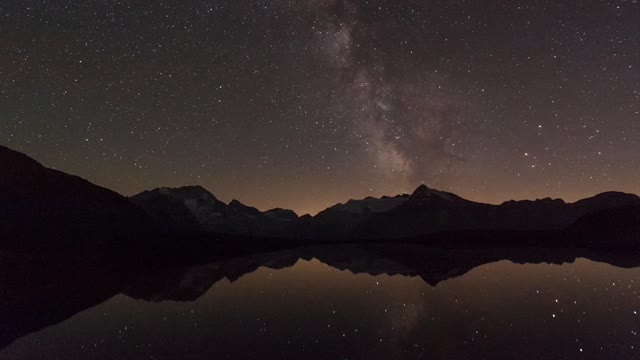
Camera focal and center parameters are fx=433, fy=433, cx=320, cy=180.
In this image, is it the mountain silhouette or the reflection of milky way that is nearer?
the reflection of milky way

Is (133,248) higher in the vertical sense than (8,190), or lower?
lower

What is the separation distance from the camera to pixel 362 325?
22.2m

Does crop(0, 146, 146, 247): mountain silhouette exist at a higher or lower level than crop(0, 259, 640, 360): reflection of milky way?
higher

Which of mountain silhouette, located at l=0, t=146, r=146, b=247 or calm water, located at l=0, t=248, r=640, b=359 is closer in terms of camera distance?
calm water, located at l=0, t=248, r=640, b=359

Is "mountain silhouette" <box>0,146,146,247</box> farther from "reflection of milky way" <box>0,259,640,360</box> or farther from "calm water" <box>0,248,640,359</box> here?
"reflection of milky way" <box>0,259,640,360</box>

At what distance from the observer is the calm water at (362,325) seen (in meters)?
17.0

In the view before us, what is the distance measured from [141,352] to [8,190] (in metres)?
172

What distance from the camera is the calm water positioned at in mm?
17031

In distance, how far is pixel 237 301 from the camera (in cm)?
3288

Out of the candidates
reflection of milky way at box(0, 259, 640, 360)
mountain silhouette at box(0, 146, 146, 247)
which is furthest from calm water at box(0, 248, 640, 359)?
mountain silhouette at box(0, 146, 146, 247)

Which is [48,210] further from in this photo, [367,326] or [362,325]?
[367,326]

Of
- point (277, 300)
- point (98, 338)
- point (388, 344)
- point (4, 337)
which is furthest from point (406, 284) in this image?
point (4, 337)

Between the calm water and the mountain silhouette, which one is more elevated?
the mountain silhouette

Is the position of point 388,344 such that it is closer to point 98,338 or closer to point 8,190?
point 98,338
